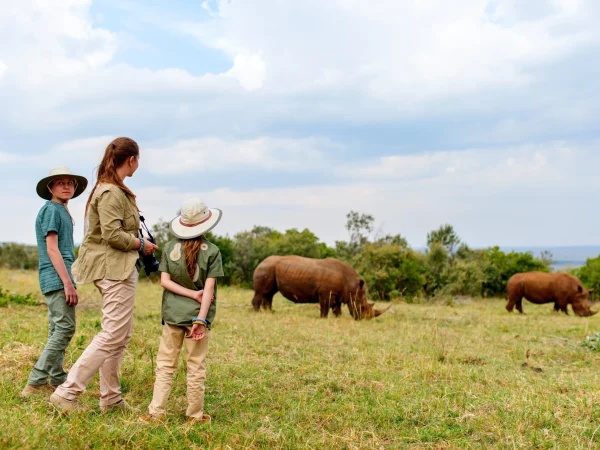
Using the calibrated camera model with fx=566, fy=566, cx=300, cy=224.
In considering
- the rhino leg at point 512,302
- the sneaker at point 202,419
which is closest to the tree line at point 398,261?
the rhino leg at point 512,302

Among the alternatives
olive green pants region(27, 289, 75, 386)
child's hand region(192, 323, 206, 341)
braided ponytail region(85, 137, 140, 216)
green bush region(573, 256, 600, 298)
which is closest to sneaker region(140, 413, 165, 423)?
child's hand region(192, 323, 206, 341)

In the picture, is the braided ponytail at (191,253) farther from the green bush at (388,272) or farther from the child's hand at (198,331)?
the green bush at (388,272)

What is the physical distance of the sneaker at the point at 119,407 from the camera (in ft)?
16.9

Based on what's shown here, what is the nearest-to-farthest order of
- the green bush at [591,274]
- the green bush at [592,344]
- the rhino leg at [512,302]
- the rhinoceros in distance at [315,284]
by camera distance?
the green bush at [592,344]
the rhinoceros in distance at [315,284]
the rhino leg at [512,302]
the green bush at [591,274]

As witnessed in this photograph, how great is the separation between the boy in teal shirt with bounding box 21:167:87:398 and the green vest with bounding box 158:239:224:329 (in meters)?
0.99

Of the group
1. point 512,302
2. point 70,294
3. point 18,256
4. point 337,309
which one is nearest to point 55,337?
point 70,294

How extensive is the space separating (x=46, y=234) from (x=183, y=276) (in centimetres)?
142

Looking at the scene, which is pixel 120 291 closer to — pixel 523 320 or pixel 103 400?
pixel 103 400

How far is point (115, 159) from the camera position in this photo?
5.10m

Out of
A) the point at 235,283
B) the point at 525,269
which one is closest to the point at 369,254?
the point at 235,283

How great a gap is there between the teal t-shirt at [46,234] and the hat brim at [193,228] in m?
1.14

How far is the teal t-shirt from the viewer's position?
5328 mm

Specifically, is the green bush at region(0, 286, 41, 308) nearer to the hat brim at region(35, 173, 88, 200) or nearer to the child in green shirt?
the hat brim at region(35, 173, 88, 200)

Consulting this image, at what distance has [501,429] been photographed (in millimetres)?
5148
